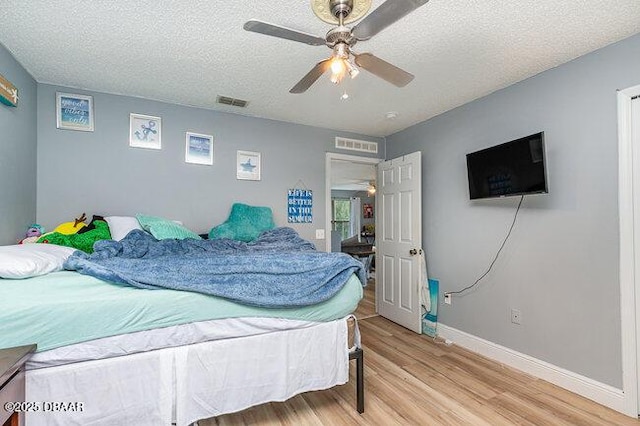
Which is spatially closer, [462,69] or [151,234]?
[462,69]

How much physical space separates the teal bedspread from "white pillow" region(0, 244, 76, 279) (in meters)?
0.04

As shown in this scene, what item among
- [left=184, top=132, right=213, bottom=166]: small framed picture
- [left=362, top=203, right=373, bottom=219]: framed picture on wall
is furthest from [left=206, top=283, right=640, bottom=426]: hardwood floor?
[left=362, top=203, right=373, bottom=219]: framed picture on wall

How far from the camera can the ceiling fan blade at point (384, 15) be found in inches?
45.3

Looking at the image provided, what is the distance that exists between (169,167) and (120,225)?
0.76m

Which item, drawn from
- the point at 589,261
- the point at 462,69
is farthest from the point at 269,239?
the point at 589,261

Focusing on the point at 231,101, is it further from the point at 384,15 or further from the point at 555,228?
the point at 555,228

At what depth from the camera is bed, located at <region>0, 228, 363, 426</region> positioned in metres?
1.28

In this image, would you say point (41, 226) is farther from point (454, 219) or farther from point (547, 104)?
point (547, 104)

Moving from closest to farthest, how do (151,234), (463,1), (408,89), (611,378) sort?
(463,1) → (611,378) → (151,234) → (408,89)

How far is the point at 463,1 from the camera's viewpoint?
5.13ft

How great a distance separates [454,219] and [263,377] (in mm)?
2432

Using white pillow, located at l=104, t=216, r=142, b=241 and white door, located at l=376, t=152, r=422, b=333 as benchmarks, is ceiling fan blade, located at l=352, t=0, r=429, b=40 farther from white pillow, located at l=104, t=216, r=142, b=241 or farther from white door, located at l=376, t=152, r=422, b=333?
white pillow, located at l=104, t=216, r=142, b=241

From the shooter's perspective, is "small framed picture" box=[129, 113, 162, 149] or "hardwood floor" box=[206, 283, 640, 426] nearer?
"hardwood floor" box=[206, 283, 640, 426]

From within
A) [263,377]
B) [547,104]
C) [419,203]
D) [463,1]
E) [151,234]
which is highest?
[463,1]
